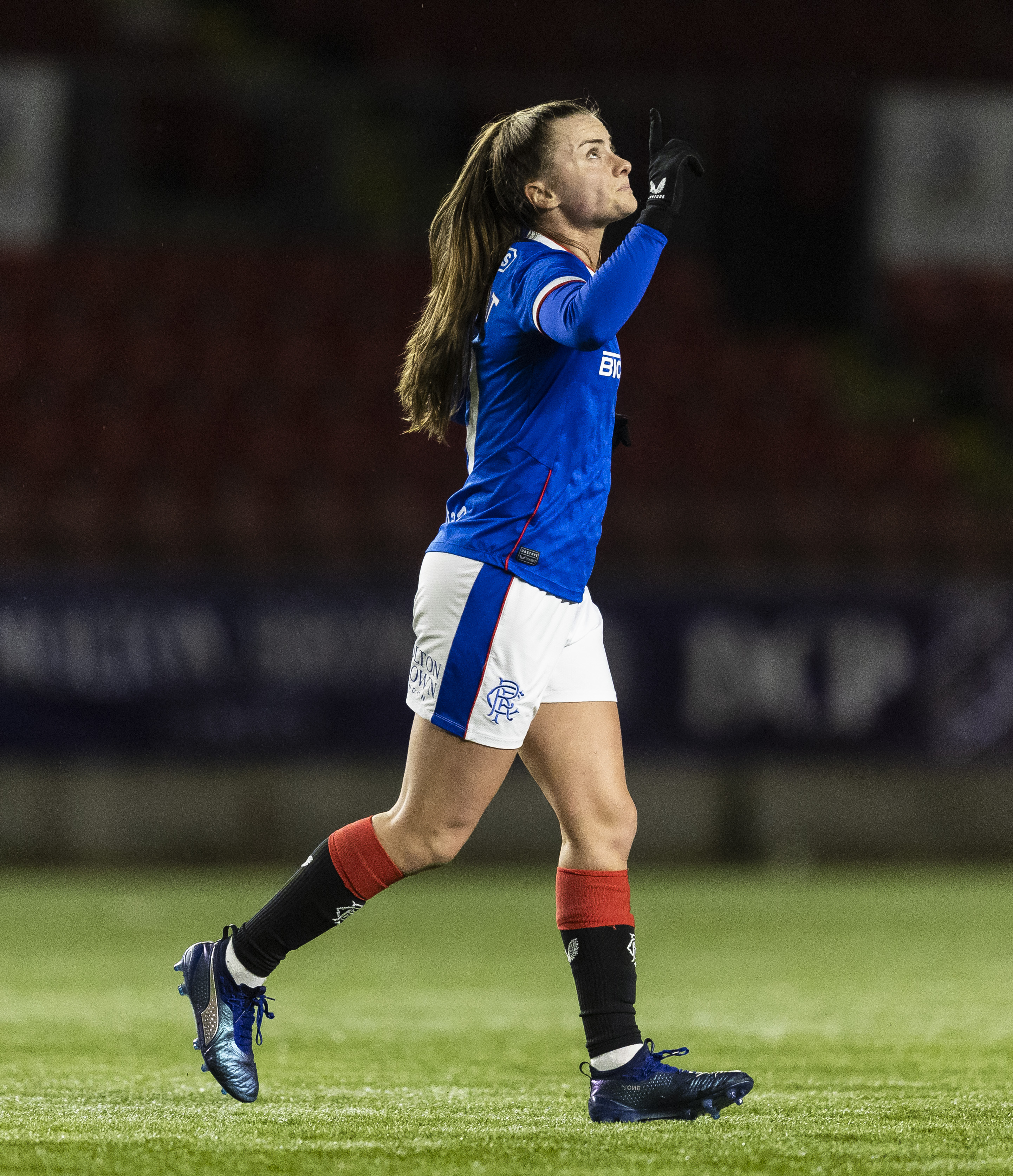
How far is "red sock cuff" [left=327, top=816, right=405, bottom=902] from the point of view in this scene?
313cm

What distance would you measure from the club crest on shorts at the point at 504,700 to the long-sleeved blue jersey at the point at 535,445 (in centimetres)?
18

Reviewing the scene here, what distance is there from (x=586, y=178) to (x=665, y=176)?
6.6 inches

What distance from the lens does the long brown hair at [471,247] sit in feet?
10.3

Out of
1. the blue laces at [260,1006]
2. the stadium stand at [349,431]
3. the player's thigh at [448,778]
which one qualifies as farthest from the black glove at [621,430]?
the stadium stand at [349,431]

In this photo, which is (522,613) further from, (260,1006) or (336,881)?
(260,1006)

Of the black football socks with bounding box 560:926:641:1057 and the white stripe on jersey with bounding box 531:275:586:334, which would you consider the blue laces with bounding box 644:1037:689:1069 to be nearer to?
the black football socks with bounding box 560:926:641:1057

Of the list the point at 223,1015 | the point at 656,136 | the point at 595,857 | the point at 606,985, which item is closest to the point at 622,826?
the point at 595,857

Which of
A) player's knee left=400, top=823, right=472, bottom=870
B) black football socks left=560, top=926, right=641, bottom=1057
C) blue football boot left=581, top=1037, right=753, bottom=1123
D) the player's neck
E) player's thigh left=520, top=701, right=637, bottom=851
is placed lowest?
blue football boot left=581, top=1037, right=753, bottom=1123

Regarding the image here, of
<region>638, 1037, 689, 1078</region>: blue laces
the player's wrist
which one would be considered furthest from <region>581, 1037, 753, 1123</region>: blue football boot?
the player's wrist

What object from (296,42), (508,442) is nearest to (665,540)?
(508,442)

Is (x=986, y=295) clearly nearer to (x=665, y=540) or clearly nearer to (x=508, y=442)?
(x=665, y=540)

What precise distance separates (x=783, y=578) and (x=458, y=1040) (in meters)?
5.30

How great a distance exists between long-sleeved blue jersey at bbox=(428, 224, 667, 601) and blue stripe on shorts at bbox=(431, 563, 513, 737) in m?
0.04

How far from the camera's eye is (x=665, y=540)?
31.6ft
